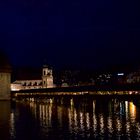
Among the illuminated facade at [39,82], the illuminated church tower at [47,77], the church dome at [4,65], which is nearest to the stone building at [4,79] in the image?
the church dome at [4,65]

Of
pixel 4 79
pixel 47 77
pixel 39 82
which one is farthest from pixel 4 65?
pixel 39 82

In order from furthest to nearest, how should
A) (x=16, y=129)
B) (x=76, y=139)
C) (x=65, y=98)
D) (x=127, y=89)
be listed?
(x=65, y=98) < (x=127, y=89) < (x=16, y=129) < (x=76, y=139)

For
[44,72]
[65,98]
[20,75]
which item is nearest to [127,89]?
[65,98]

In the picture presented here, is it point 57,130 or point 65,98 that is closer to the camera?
point 57,130

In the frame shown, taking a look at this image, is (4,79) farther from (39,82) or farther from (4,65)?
(39,82)

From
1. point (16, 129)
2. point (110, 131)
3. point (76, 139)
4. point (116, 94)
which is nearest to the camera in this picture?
point (76, 139)

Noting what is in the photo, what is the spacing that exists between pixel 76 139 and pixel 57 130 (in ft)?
19.0

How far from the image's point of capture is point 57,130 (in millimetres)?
38438

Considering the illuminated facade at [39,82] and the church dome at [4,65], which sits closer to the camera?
the church dome at [4,65]

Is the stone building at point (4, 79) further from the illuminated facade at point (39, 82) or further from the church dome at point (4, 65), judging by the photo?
the illuminated facade at point (39, 82)

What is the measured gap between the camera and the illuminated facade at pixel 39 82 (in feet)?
576

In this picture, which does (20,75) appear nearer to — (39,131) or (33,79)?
(33,79)

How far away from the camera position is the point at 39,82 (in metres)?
187

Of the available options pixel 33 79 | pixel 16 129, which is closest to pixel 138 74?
pixel 33 79
